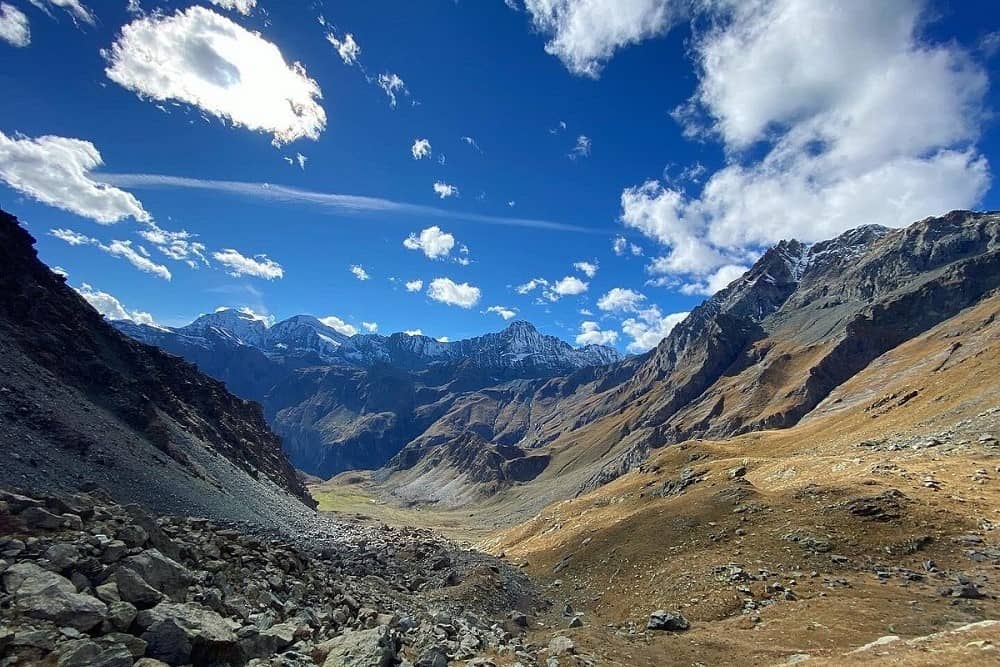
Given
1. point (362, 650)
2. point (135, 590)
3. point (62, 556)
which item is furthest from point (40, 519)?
point (362, 650)

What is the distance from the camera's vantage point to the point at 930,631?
78.7 ft

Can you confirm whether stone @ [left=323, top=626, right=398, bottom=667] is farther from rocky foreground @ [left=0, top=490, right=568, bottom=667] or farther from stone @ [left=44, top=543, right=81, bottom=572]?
stone @ [left=44, top=543, right=81, bottom=572]

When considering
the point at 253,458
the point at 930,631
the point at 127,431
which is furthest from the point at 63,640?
the point at 253,458

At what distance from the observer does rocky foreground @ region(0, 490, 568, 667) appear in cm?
1381

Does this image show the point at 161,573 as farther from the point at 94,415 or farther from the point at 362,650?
the point at 94,415

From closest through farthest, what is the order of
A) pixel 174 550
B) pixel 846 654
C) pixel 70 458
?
pixel 846 654 < pixel 174 550 < pixel 70 458

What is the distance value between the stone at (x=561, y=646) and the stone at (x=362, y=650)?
882 cm

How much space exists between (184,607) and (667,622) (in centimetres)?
2472

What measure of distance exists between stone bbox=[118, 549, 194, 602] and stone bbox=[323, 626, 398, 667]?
5772 mm

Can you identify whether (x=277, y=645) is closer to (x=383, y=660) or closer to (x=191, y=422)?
(x=383, y=660)

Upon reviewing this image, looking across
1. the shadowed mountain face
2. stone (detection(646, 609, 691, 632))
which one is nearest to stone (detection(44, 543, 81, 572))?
stone (detection(646, 609, 691, 632))

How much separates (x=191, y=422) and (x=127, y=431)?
25.9 m

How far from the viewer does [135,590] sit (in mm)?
16234

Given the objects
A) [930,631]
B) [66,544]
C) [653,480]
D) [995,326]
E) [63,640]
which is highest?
[995,326]
